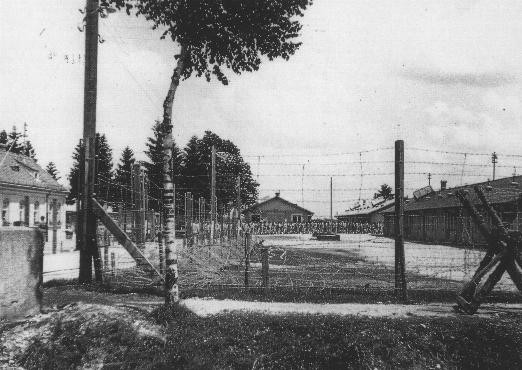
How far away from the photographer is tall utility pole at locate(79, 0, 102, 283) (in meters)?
10.1

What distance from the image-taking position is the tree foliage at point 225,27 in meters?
7.54

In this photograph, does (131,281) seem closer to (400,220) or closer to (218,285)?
(218,285)

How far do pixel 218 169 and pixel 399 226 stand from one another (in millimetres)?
56984

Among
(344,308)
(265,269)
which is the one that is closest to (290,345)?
(344,308)

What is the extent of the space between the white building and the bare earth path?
2673 centimetres

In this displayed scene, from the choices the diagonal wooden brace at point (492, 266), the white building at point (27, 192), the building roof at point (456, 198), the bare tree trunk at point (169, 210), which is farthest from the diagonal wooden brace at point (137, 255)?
the white building at point (27, 192)

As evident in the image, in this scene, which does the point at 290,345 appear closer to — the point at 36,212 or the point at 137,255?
the point at 137,255

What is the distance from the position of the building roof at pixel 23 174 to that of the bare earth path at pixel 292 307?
3180 centimetres

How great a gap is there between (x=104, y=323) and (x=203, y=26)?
522 centimetres

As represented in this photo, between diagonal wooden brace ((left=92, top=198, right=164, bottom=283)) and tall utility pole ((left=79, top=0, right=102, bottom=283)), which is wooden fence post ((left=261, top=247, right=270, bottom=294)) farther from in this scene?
tall utility pole ((left=79, top=0, right=102, bottom=283))

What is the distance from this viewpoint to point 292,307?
25.2ft

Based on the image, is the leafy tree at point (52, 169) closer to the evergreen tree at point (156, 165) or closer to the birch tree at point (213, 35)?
the evergreen tree at point (156, 165)

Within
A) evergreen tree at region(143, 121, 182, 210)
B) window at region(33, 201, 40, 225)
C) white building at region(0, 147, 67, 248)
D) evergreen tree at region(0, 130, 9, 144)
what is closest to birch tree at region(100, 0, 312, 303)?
white building at region(0, 147, 67, 248)

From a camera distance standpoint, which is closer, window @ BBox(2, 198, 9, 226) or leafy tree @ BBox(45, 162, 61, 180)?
window @ BBox(2, 198, 9, 226)
